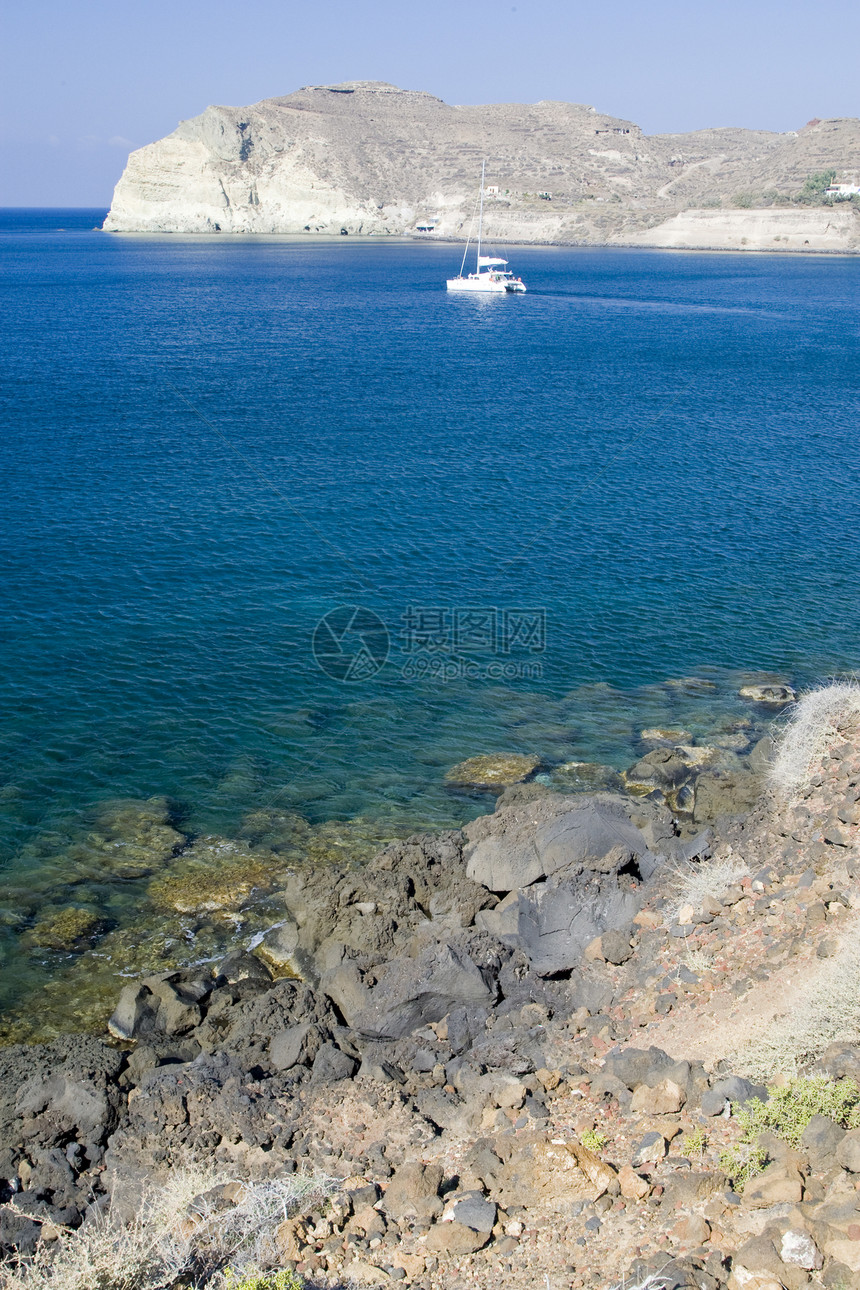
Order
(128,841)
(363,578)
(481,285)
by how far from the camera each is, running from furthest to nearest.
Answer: (481,285) < (363,578) < (128,841)

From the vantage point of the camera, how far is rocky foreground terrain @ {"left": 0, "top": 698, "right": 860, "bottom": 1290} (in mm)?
10945

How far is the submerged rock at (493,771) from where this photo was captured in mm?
25078

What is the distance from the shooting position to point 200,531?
136 ft

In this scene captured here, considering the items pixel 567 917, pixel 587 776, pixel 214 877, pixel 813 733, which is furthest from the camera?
pixel 587 776

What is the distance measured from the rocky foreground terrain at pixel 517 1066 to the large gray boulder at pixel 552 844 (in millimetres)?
Result: 58

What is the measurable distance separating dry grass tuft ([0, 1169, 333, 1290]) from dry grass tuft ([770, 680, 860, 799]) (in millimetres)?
12472

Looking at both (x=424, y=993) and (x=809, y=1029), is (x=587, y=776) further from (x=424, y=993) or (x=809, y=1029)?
(x=809, y=1029)

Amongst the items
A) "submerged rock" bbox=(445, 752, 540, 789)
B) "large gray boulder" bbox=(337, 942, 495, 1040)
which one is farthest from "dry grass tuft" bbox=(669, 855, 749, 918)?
"submerged rock" bbox=(445, 752, 540, 789)

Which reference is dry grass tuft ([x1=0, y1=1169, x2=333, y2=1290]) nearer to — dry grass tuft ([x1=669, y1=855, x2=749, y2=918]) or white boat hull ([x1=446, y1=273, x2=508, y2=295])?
dry grass tuft ([x1=669, y1=855, x2=749, y2=918])

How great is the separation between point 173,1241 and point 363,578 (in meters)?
28.0

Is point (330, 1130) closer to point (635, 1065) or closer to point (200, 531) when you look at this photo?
point (635, 1065)

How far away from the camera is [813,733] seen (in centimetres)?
1995

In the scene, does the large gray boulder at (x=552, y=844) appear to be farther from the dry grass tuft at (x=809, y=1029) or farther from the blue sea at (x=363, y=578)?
the dry grass tuft at (x=809, y=1029)

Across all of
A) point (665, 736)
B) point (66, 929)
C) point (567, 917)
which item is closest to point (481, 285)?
point (665, 736)
